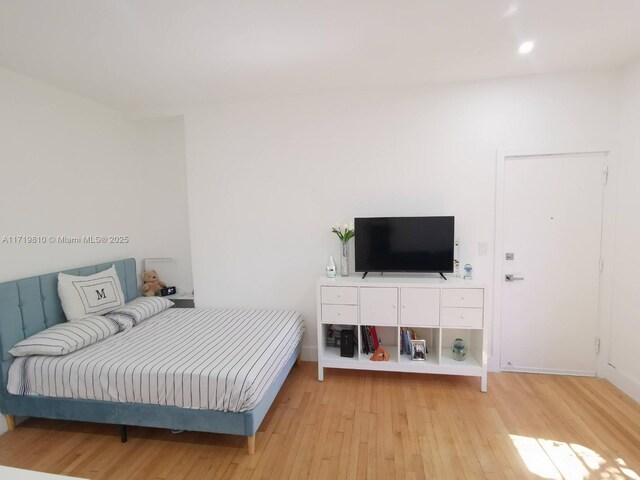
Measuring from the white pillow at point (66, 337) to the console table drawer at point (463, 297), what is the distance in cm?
279

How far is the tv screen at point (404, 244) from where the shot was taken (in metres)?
2.67

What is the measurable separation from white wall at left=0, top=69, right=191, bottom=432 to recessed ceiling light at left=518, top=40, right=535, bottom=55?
332 cm

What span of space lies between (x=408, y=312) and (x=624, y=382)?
5.95ft

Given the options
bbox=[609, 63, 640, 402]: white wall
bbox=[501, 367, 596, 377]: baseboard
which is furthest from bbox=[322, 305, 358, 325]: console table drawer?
bbox=[609, 63, 640, 402]: white wall

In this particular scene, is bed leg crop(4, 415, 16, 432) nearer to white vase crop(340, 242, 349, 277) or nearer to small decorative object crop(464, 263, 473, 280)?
white vase crop(340, 242, 349, 277)

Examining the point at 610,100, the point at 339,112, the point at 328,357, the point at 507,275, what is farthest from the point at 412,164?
the point at 328,357

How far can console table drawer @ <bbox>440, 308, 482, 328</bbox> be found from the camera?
2.48 m

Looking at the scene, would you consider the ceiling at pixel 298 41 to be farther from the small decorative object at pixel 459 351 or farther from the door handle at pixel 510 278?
the small decorative object at pixel 459 351

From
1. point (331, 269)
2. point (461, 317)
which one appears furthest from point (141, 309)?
point (461, 317)

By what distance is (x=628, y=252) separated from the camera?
241 cm

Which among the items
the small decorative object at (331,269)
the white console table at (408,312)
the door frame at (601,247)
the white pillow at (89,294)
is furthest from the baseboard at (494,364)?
the white pillow at (89,294)

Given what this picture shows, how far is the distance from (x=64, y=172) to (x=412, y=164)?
320cm

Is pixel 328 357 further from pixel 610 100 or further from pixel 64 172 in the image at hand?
pixel 610 100

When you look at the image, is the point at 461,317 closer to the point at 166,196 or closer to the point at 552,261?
the point at 552,261
